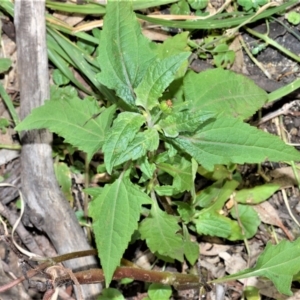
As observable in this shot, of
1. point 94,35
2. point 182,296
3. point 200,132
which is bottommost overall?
point 182,296

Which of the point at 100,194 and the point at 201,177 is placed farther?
the point at 201,177

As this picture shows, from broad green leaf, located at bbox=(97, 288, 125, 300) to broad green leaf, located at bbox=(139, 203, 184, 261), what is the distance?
1.23 feet

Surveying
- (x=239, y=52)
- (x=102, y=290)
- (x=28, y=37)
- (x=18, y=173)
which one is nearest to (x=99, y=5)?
(x=28, y=37)

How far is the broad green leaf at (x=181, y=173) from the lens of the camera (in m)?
2.23

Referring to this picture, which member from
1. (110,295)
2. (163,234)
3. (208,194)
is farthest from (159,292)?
(208,194)

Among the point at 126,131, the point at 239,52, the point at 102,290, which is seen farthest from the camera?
the point at 239,52

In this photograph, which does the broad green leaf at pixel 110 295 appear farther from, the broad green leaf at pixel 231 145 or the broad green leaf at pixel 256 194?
the broad green leaf at pixel 231 145

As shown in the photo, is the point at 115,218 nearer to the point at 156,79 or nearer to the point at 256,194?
the point at 156,79

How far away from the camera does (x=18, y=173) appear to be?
9.30 feet

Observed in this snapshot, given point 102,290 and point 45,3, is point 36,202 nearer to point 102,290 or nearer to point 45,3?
point 102,290

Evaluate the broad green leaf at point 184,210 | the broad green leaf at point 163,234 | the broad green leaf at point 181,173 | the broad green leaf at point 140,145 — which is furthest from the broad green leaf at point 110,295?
the broad green leaf at point 140,145

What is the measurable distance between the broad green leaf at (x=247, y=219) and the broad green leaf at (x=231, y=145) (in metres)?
0.68

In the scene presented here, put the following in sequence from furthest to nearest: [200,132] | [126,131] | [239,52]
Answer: [239,52] → [200,132] → [126,131]

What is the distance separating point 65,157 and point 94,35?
675 millimetres
